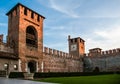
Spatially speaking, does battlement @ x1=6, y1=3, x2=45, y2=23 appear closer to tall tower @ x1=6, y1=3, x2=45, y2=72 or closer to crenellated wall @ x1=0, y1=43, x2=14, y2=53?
tall tower @ x1=6, y1=3, x2=45, y2=72

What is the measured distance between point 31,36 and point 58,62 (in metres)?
7.86

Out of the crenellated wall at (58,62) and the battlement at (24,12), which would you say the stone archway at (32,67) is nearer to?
the crenellated wall at (58,62)

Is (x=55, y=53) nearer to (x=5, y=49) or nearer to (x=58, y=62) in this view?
(x=58, y=62)

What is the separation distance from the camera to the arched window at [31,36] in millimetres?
25500

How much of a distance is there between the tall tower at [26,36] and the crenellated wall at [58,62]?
2.01 meters

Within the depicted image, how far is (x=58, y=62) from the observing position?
3133 cm

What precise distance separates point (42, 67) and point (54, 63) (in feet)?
12.4

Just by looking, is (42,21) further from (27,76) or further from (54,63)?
(27,76)

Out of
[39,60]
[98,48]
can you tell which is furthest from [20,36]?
[98,48]

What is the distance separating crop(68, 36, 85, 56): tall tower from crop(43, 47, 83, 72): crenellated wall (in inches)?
110

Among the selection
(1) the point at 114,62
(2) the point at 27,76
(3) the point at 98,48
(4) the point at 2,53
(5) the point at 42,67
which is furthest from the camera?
(3) the point at 98,48

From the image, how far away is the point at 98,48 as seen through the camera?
138ft

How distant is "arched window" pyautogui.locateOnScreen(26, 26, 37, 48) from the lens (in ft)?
83.7

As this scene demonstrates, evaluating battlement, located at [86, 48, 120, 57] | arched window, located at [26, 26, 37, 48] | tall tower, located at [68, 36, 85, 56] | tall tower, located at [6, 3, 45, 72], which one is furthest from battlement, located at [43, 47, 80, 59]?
battlement, located at [86, 48, 120, 57]
